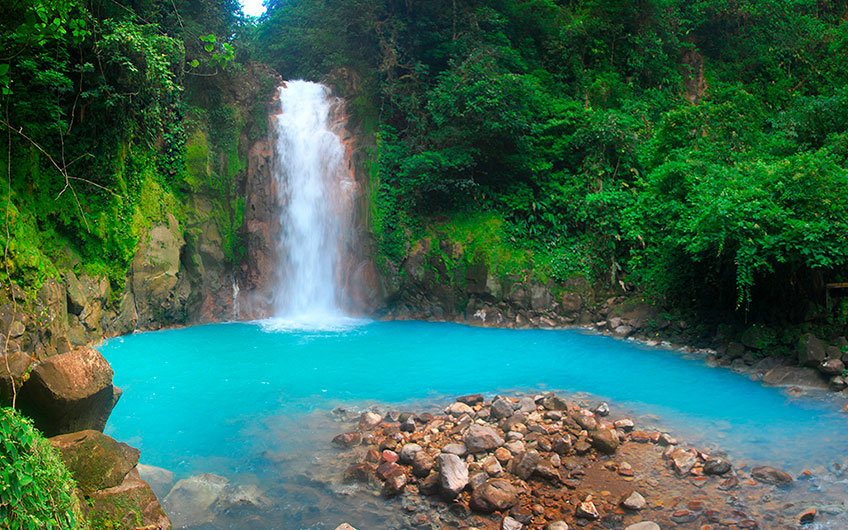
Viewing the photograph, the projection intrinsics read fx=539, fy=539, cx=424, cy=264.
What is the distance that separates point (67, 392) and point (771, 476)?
605 cm

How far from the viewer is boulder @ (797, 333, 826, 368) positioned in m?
8.12

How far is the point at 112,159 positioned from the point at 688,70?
19.5 meters

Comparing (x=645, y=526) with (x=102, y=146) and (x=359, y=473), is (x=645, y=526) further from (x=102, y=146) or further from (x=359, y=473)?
(x=102, y=146)

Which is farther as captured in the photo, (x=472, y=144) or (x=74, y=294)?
(x=472, y=144)

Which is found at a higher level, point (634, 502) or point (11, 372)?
point (11, 372)

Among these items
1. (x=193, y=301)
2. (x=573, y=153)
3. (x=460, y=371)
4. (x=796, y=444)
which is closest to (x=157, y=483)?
(x=460, y=371)

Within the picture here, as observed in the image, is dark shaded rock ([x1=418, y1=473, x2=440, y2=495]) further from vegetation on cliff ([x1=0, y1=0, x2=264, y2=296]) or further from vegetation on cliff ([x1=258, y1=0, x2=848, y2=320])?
vegetation on cliff ([x1=258, y1=0, x2=848, y2=320])

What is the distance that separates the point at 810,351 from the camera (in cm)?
820

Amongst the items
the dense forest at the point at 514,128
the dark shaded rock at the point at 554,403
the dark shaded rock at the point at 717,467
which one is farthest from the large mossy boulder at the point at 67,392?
the dark shaded rock at the point at 717,467

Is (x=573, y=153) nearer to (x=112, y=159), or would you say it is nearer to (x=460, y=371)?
(x=460, y=371)

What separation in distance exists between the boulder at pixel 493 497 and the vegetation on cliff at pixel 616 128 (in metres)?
6.06

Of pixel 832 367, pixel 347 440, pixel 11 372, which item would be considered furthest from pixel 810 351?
pixel 11 372

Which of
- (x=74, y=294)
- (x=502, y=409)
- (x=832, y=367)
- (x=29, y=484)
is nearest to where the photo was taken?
(x=29, y=484)

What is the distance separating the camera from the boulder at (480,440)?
550 centimetres
